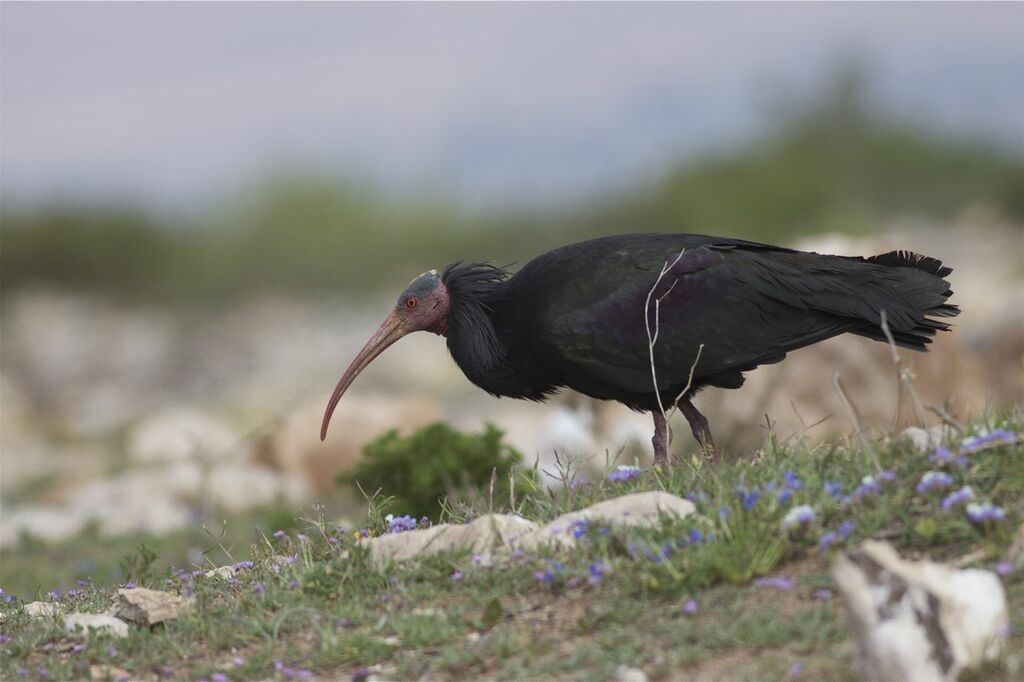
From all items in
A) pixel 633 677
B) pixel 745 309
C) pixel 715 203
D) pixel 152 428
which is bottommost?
pixel 152 428

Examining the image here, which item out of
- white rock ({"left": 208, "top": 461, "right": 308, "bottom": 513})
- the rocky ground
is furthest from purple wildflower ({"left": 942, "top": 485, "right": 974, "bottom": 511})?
white rock ({"left": 208, "top": 461, "right": 308, "bottom": 513})

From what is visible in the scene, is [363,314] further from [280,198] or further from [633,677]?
[633,677]

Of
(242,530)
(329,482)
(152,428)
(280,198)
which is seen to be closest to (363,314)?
(280,198)

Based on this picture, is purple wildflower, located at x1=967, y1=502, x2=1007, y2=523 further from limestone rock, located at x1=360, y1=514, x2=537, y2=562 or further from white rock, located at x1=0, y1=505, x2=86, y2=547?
white rock, located at x1=0, y1=505, x2=86, y2=547

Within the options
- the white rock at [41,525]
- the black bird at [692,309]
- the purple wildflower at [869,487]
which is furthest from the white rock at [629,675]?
the white rock at [41,525]

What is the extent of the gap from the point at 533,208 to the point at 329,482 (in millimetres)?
28105

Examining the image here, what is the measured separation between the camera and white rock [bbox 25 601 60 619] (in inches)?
220

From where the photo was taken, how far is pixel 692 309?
23.7ft

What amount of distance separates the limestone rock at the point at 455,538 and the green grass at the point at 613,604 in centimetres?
8

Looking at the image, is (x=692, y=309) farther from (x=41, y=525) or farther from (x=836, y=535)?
(x=41, y=525)

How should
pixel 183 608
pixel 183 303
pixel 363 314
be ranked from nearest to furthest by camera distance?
1. pixel 183 608
2. pixel 363 314
3. pixel 183 303

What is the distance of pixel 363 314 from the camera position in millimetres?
32750

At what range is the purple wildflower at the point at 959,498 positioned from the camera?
14.8 feet

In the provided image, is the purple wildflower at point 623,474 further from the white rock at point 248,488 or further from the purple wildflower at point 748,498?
the white rock at point 248,488
